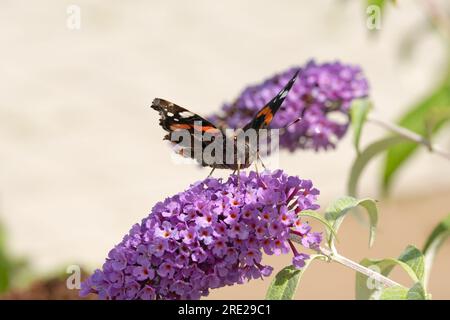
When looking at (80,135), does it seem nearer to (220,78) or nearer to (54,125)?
(54,125)

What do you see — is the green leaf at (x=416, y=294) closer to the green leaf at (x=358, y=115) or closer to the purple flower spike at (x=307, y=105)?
the green leaf at (x=358, y=115)

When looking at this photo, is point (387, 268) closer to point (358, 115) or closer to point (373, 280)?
point (373, 280)

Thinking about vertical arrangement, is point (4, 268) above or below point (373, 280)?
below

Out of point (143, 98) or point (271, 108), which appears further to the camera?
point (143, 98)

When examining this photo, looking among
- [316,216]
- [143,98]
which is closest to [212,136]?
[316,216]

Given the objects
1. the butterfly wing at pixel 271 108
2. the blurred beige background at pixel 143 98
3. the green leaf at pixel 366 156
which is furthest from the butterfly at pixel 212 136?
the blurred beige background at pixel 143 98

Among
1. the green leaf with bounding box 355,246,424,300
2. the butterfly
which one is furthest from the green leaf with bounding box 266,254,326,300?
the butterfly
